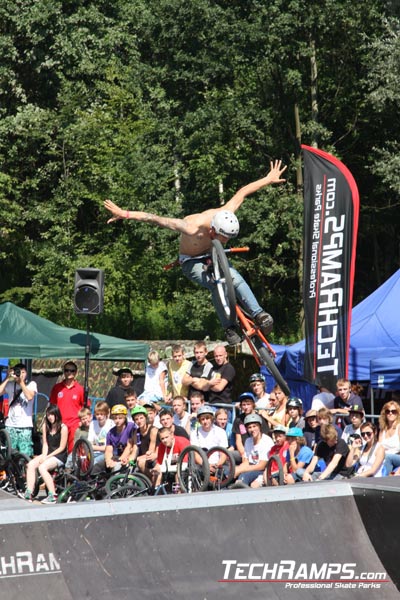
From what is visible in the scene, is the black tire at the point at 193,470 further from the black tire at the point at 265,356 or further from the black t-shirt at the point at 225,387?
the black t-shirt at the point at 225,387

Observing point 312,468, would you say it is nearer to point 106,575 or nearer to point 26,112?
point 106,575

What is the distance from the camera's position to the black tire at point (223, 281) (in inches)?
344

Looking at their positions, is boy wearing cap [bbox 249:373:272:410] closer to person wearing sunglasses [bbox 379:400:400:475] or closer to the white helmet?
person wearing sunglasses [bbox 379:400:400:475]

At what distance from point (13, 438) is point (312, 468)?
14.8 ft

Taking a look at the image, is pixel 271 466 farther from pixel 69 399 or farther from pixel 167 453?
pixel 69 399

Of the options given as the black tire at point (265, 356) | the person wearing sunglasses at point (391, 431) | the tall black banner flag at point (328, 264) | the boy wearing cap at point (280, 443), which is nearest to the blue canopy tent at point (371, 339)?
the tall black banner flag at point (328, 264)

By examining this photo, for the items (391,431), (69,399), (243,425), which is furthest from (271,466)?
(69,399)

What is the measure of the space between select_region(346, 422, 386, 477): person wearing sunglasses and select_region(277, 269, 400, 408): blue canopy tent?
3.41 metres

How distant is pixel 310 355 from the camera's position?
42.4 feet

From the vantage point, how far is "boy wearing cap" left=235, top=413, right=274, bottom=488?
9945mm

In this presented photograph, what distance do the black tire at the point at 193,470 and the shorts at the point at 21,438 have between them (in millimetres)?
3796

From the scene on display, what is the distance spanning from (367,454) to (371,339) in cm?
487

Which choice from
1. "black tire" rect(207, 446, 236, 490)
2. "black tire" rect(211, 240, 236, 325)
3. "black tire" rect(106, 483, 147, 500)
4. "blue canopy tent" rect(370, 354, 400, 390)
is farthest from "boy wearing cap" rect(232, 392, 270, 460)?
"blue canopy tent" rect(370, 354, 400, 390)

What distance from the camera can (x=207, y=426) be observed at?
10156 millimetres
